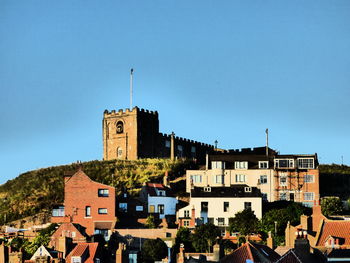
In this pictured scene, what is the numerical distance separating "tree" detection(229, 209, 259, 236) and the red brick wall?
13973mm

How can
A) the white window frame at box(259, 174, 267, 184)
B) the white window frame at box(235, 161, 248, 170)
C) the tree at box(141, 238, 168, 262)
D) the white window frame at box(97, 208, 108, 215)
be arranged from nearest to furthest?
the tree at box(141, 238, 168, 262) < the white window frame at box(97, 208, 108, 215) < the white window frame at box(259, 174, 267, 184) < the white window frame at box(235, 161, 248, 170)

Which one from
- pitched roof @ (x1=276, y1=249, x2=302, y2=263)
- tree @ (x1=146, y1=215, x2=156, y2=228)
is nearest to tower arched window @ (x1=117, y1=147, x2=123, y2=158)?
tree @ (x1=146, y1=215, x2=156, y2=228)

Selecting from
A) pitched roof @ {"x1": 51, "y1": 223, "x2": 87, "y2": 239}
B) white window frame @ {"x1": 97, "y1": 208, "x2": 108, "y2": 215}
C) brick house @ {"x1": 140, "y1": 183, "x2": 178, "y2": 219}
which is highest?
brick house @ {"x1": 140, "y1": 183, "x2": 178, "y2": 219}

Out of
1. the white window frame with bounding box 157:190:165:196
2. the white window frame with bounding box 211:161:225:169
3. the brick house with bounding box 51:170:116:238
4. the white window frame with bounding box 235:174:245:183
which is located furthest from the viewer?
the white window frame with bounding box 211:161:225:169

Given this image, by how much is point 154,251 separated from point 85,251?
7.45 metres

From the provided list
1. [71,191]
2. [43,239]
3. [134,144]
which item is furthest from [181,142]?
[43,239]

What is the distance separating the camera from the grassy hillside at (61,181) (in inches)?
4065

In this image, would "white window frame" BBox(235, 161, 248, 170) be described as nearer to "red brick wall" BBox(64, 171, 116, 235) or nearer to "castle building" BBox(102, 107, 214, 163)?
"red brick wall" BBox(64, 171, 116, 235)

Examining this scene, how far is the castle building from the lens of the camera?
116 m

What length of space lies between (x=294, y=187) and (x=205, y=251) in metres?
22.7

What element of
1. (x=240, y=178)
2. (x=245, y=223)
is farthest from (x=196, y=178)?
(x=245, y=223)

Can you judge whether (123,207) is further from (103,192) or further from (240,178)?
(240,178)

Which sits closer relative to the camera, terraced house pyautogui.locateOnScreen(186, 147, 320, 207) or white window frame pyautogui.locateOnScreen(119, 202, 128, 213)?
white window frame pyautogui.locateOnScreen(119, 202, 128, 213)

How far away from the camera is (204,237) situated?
258ft
